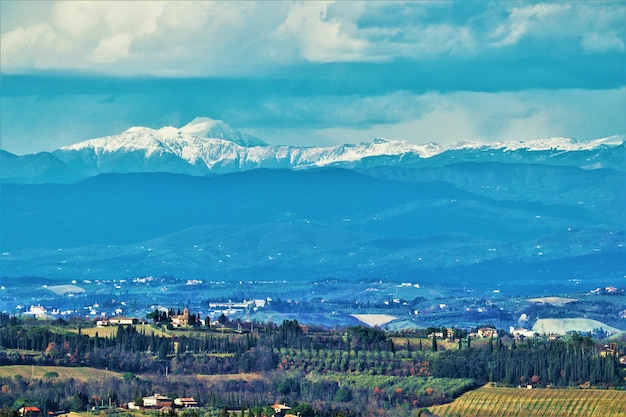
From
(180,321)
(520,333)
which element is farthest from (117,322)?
(520,333)

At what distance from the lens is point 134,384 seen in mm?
→ 118625

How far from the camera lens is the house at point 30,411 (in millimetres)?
100162

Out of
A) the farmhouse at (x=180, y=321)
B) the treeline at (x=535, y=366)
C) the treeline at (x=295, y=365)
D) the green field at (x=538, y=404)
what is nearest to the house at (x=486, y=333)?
the treeline at (x=295, y=365)

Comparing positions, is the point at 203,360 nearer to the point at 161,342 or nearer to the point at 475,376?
the point at 161,342

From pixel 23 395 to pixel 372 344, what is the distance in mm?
32184

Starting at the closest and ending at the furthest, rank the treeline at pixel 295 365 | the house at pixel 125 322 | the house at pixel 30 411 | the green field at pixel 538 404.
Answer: the house at pixel 30 411
the green field at pixel 538 404
the treeline at pixel 295 365
the house at pixel 125 322

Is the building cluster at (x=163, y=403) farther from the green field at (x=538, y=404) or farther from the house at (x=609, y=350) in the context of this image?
the house at (x=609, y=350)

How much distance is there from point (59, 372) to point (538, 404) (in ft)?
96.8

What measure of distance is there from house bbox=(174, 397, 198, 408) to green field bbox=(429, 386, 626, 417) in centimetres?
1245

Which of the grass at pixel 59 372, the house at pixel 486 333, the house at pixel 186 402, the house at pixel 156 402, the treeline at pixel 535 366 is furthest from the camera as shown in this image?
the house at pixel 486 333

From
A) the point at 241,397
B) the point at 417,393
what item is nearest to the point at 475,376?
the point at 417,393

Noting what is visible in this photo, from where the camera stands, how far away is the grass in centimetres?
11956

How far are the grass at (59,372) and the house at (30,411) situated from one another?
48.4 ft

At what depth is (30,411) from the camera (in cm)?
10200
